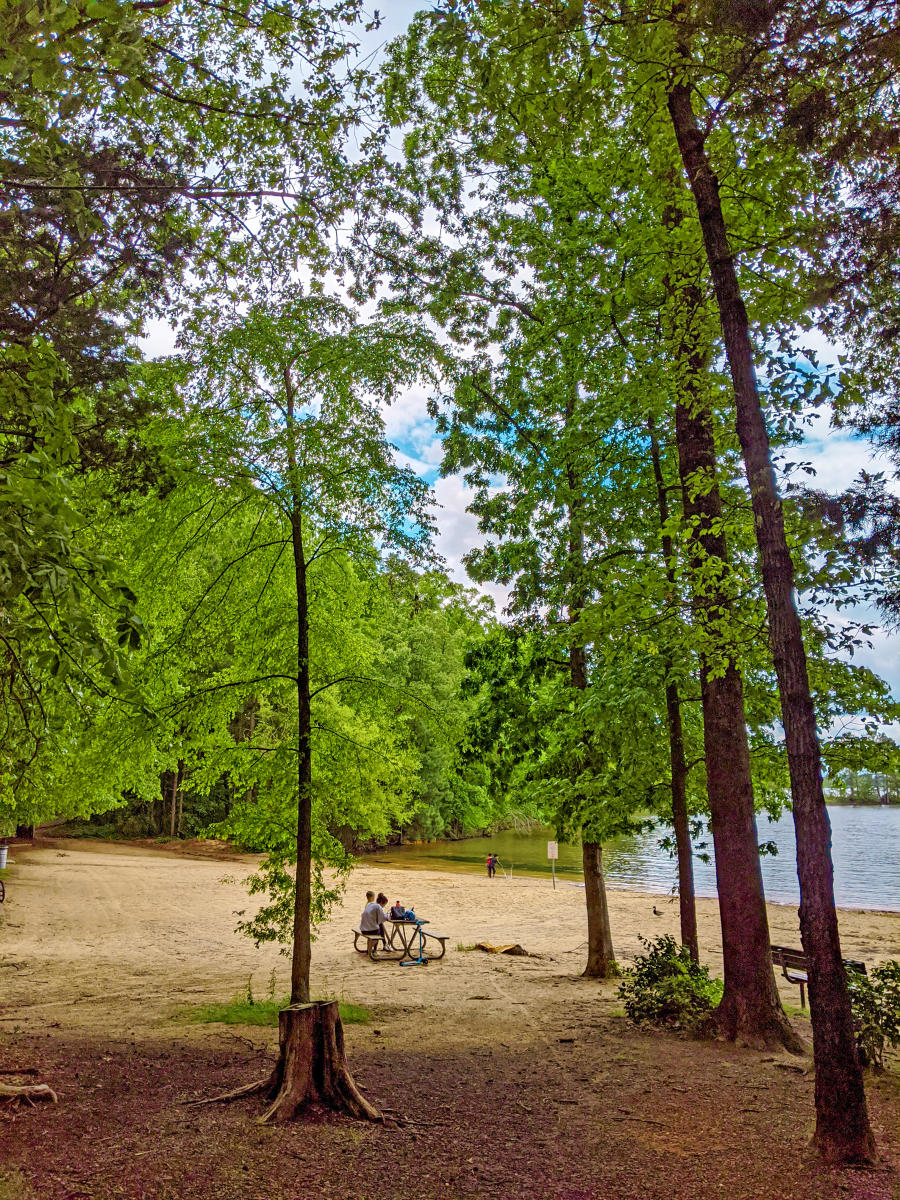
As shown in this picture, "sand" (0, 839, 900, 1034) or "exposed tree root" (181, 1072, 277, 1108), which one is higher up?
"exposed tree root" (181, 1072, 277, 1108)

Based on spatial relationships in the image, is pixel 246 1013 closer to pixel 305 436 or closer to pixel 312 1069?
pixel 312 1069

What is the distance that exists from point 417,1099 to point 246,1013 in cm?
390

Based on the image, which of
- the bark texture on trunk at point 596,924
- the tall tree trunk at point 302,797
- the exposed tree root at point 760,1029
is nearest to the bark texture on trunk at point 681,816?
the exposed tree root at point 760,1029

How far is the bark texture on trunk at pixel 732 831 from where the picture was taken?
24.6 ft

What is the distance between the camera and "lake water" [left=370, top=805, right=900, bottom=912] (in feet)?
96.3

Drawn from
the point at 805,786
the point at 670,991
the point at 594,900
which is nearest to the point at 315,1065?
the point at 805,786

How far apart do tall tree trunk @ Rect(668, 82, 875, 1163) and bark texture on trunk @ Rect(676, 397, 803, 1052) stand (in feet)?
5.46

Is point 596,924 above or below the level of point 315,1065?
below

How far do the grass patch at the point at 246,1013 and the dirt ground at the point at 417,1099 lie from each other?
25 centimetres

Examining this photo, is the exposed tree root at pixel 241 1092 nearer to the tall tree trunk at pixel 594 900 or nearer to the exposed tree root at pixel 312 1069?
the exposed tree root at pixel 312 1069

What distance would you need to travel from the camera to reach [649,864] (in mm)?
40094

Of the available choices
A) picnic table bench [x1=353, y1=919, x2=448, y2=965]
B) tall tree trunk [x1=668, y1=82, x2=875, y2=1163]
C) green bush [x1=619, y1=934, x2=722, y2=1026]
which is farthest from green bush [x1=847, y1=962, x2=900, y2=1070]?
picnic table bench [x1=353, y1=919, x2=448, y2=965]

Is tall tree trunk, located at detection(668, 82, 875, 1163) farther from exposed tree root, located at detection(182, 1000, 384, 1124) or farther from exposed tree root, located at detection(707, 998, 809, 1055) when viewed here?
exposed tree root, located at detection(707, 998, 809, 1055)

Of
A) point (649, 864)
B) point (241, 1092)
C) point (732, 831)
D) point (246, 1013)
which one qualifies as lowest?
point (649, 864)
